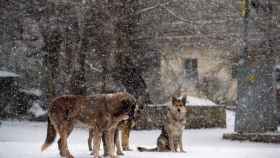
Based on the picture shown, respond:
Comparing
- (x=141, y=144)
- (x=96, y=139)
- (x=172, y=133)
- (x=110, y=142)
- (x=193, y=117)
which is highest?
(x=96, y=139)

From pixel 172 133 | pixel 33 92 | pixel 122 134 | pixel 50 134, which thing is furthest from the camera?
pixel 33 92

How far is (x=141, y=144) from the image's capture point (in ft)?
57.3

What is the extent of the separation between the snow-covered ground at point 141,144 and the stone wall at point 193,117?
0.48 meters

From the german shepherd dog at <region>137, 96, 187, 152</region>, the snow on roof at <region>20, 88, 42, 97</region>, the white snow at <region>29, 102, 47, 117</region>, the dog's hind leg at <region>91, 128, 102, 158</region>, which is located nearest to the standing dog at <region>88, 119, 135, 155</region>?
the german shepherd dog at <region>137, 96, 187, 152</region>

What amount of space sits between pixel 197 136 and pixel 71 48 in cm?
768

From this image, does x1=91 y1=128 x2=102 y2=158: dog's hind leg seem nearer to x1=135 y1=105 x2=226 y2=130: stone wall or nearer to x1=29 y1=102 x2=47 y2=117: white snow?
x1=135 y1=105 x2=226 y2=130: stone wall

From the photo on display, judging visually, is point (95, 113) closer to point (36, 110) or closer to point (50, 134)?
point (50, 134)

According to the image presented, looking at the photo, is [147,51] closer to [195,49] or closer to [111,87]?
[111,87]

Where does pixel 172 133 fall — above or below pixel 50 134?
below

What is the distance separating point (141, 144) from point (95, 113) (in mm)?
7620

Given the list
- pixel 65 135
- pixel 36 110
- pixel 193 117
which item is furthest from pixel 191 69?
pixel 65 135

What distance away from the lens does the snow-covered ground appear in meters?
11.2

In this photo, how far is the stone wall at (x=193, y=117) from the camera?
21859 millimetres

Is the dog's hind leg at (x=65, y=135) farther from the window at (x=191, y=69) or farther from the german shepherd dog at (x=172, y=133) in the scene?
the window at (x=191, y=69)
